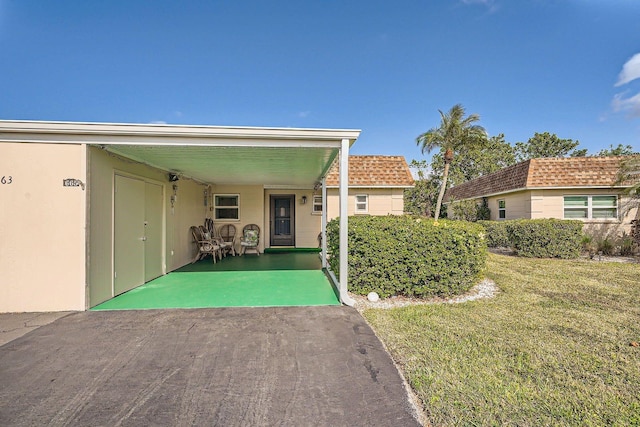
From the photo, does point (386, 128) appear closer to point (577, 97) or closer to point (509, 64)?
point (509, 64)

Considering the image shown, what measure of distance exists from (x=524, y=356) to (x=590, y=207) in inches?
465

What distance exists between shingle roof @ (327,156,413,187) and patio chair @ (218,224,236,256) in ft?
13.2

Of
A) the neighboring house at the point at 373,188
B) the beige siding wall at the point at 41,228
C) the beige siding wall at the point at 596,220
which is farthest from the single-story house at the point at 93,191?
the beige siding wall at the point at 596,220

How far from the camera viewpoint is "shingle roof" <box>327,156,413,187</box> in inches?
438

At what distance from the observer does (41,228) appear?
174 inches

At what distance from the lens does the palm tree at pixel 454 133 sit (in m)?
15.8

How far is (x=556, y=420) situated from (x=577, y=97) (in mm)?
19386

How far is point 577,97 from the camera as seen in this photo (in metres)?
15.3

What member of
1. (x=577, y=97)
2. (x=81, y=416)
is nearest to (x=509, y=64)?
(x=577, y=97)

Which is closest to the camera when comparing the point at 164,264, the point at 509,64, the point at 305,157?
the point at 305,157

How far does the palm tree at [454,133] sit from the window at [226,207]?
10639 mm

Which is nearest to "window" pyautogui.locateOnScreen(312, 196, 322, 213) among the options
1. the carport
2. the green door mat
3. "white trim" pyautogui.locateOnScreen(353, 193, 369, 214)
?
"white trim" pyautogui.locateOnScreen(353, 193, 369, 214)

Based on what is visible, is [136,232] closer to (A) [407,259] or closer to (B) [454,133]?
(A) [407,259]

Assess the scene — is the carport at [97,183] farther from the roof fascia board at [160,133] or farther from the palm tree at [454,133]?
the palm tree at [454,133]
